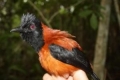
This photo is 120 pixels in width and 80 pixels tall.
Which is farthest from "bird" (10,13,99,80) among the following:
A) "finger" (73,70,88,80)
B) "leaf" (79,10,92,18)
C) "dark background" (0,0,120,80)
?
"dark background" (0,0,120,80)

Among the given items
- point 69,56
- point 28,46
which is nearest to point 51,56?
point 69,56

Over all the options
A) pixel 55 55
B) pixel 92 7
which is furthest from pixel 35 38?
pixel 92 7

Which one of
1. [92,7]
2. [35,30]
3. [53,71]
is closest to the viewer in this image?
[53,71]

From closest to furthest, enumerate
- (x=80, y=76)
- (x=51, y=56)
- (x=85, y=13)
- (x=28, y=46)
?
(x=80, y=76), (x=51, y=56), (x=85, y=13), (x=28, y=46)

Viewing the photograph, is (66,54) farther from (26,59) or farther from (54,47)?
(26,59)

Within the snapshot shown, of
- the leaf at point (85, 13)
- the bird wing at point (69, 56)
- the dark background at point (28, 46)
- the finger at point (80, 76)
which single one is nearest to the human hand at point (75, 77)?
the finger at point (80, 76)

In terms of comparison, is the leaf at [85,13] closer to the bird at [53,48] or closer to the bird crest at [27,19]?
the bird at [53,48]

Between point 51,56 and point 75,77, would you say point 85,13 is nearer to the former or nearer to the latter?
point 51,56

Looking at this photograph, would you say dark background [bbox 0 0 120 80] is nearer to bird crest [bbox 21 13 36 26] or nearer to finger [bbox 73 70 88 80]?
bird crest [bbox 21 13 36 26]
